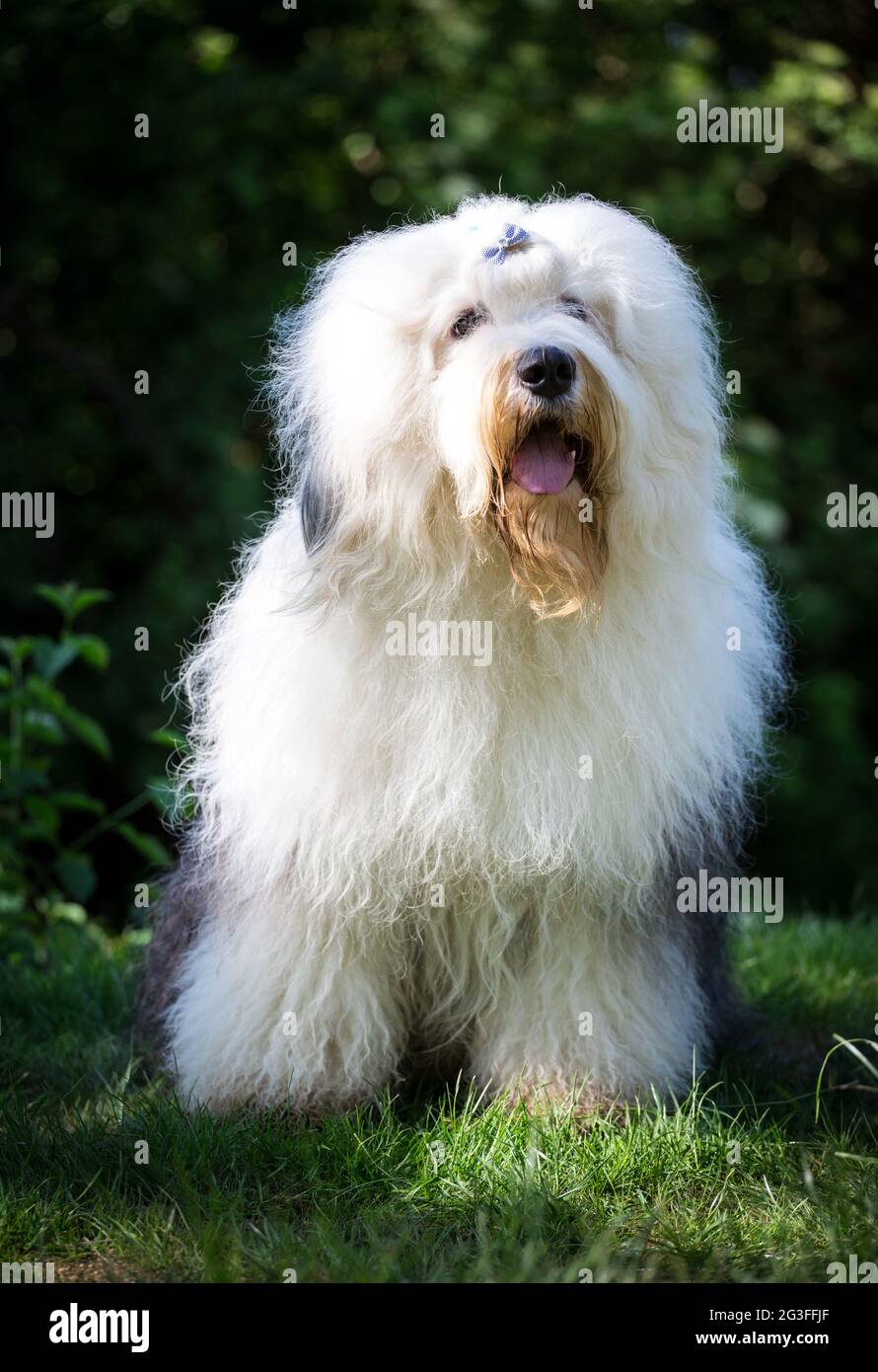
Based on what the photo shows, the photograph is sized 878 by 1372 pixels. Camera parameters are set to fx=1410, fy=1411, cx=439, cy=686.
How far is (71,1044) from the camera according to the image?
3.56 m

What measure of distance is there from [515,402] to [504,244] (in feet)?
1.25

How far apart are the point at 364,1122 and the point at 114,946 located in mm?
1829

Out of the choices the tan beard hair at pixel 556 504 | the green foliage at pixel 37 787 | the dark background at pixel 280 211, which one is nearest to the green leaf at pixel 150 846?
the green foliage at pixel 37 787

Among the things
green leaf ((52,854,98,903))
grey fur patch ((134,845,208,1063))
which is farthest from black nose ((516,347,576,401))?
green leaf ((52,854,98,903))

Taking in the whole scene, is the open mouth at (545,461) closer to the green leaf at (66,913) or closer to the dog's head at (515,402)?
the dog's head at (515,402)

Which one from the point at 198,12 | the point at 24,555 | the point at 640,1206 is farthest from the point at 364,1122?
the point at 198,12

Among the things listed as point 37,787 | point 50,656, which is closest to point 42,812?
point 37,787

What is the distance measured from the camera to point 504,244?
2.81 meters

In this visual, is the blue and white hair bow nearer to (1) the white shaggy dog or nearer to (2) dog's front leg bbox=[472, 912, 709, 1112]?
(1) the white shaggy dog

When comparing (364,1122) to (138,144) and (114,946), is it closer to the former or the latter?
(114,946)

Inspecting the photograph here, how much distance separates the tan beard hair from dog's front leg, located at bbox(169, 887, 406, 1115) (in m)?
0.85

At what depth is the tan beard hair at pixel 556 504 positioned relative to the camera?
8.70 ft

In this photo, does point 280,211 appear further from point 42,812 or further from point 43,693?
point 42,812

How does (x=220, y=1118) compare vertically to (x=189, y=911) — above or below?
below
